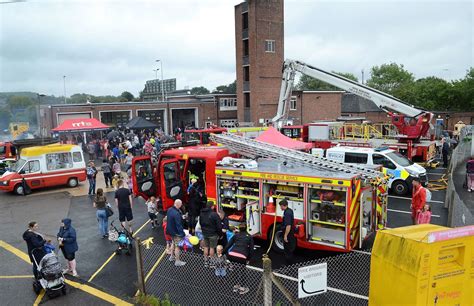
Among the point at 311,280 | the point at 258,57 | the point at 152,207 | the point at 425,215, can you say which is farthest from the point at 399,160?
the point at 258,57

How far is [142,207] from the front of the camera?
14.7m

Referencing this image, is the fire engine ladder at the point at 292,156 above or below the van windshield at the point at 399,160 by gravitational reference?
above

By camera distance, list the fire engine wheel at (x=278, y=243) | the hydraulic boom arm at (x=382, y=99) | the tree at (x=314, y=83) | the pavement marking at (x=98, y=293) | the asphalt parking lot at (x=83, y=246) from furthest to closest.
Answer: the tree at (x=314, y=83), the hydraulic boom arm at (x=382, y=99), the fire engine wheel at (x=278, y=243), the asphalt parking lot at (x=83, y=246), the pavement marking at (x=98, y=293)

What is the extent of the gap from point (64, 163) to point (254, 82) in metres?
26.3

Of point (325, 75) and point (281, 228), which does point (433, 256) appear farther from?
point (325, 75)

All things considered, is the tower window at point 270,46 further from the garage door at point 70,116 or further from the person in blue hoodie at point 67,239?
the person in blue hoodie at point 67,239

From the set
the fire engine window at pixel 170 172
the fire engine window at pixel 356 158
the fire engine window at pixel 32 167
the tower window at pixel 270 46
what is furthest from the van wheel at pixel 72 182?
the tower window at pixel 270 46

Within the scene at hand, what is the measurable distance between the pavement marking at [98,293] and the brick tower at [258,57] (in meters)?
32.7

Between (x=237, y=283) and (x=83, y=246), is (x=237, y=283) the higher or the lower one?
the higher one

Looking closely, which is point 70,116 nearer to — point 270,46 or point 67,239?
point 270,46

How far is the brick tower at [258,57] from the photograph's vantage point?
40.7 metres

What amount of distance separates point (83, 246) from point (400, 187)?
12246mm

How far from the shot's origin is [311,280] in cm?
520

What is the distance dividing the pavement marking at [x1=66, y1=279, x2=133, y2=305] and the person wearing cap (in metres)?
3.63
